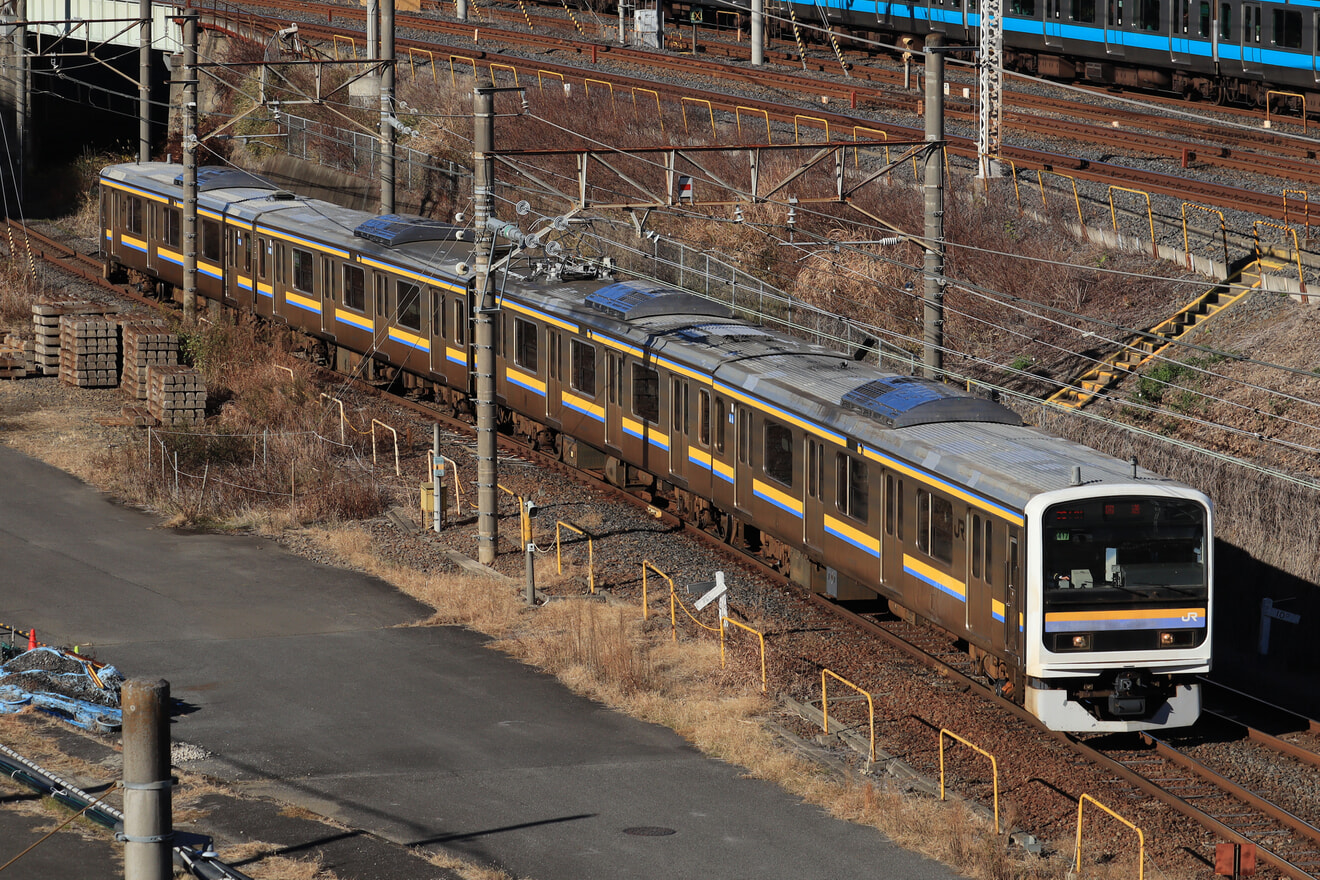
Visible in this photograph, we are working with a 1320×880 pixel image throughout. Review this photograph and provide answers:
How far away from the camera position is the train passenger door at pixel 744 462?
20.7 metres

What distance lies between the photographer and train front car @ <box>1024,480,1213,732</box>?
15141 millimetres

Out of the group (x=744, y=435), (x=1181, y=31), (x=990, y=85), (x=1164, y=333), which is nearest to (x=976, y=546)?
(x=744, y=435)

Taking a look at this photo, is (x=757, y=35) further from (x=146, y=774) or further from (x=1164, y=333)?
(x=146, y=774)

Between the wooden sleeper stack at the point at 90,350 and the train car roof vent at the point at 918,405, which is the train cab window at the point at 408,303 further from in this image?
the train car roof vent at the point at 918,405

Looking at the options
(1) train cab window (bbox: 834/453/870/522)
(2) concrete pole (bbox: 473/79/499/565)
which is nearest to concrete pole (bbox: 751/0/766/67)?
(2) concrete pole (bbox: 473/79/499/565)

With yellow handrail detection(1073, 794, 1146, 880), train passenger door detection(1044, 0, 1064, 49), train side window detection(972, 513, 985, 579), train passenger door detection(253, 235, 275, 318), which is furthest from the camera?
train passenger door detection(1044, 0, 1064, 49)

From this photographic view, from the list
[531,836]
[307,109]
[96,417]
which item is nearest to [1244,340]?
[531,836]

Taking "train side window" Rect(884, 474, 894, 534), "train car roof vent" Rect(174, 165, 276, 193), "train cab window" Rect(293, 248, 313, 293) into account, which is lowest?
"train side window" Rect(884, 474, 894, 534)

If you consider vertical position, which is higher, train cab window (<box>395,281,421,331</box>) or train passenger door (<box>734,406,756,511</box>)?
train cab window (<box>395,281,421,331</box>)

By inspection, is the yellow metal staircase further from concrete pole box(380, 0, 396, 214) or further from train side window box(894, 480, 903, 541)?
concrete pole box(380, 0, 396, 214)

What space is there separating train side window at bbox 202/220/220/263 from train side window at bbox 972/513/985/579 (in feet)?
74.7

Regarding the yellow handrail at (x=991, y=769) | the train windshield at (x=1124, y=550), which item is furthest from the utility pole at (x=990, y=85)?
the yellow handrail at (x=991, y=769)

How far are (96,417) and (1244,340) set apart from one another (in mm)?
19674

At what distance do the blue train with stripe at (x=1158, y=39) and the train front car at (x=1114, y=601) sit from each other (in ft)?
83.3
